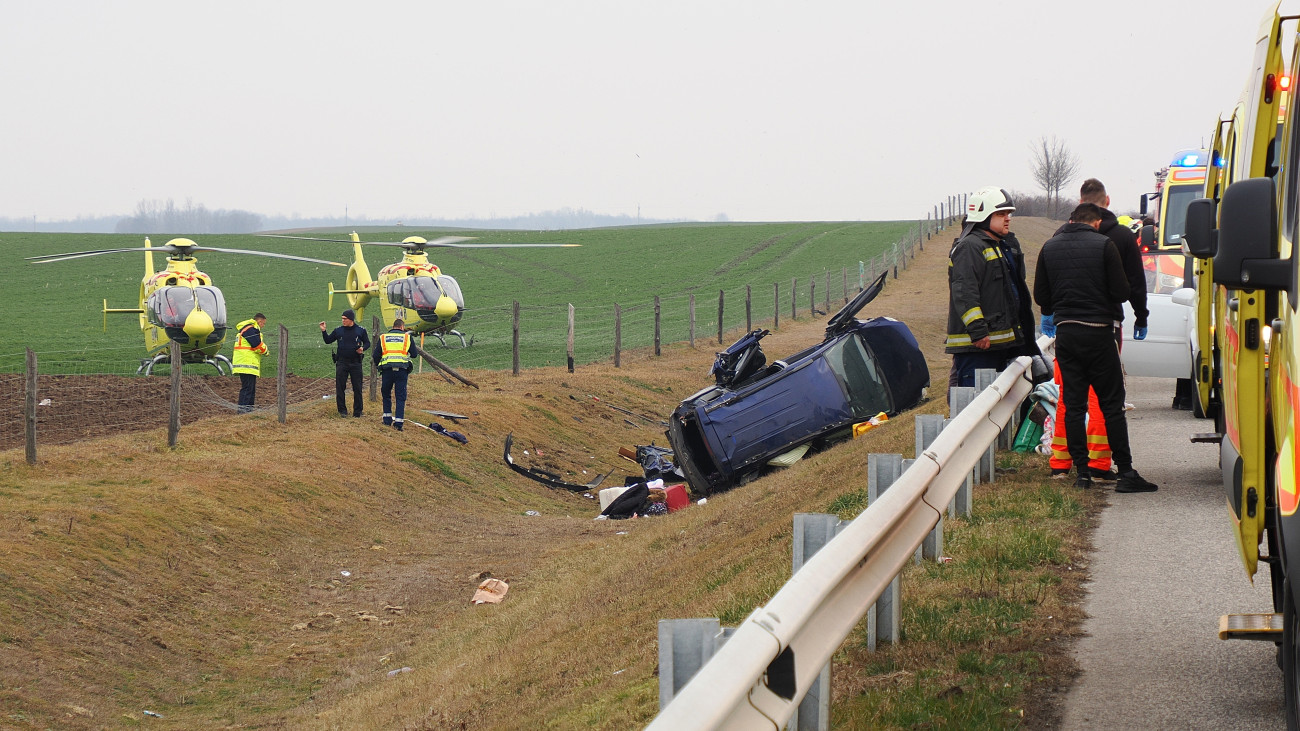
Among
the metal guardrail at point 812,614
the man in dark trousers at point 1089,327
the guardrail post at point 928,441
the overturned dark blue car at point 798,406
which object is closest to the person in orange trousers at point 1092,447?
the man in dark trousers at point 1089,327

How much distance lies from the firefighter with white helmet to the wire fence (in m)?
9.44

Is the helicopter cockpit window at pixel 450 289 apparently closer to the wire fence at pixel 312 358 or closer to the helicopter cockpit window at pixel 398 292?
the helicopter cockpit window at pixel 398 292

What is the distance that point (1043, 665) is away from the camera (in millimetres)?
4977

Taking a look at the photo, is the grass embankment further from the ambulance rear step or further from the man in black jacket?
the man in black jacket

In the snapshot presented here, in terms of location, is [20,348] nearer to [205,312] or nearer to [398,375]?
[205,312]

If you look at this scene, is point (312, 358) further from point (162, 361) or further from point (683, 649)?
point (683, 649)

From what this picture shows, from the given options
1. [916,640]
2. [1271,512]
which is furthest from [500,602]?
[1271,512]

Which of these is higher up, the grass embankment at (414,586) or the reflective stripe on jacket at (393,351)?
the reflective stripe on jacket at (393,351)

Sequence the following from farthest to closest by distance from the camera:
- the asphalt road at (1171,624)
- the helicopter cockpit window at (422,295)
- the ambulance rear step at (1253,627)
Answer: the helicopter cockpit window at (422,295) → the asphalt road at (1171,624) → the ambulance rear step at (1253,627)

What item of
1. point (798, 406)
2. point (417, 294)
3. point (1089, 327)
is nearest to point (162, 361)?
point (417, 294)

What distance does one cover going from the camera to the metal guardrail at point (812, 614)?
101 inches

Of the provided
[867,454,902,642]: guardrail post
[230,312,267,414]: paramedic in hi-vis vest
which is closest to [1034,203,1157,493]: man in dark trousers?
[867,454,902,642]: guardrail post

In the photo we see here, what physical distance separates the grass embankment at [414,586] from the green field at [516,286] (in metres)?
10.9

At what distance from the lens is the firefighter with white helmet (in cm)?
894
